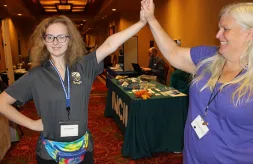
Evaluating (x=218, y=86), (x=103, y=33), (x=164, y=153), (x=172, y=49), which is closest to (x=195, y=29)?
(x=164, y=153)

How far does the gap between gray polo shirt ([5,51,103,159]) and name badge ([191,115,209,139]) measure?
0.67m

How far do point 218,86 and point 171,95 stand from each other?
194 cm

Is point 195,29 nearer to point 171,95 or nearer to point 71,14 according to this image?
point 171,95

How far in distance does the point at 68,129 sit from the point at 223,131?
34.2 inches

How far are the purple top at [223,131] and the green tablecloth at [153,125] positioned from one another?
1644 mm

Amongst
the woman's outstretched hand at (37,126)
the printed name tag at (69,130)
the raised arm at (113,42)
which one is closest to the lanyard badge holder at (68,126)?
the printed name tag at (69,130)

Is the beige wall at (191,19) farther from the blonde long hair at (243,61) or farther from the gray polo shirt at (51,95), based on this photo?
the gray polo shirt at (51,95)

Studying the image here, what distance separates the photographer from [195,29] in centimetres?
473

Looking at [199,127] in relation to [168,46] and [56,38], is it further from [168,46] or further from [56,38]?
[56,38]

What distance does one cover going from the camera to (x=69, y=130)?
1289 millimetres

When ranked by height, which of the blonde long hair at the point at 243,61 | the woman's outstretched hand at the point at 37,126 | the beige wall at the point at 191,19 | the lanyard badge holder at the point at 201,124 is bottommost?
the woman's outstretched hand at the point at 37,126

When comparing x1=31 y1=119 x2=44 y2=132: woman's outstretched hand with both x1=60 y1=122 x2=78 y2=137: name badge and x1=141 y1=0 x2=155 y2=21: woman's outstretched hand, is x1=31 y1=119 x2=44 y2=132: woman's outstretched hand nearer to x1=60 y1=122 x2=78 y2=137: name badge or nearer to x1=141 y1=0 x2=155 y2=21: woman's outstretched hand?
x1=60 y1=122 x2=78 y2=137: name badge

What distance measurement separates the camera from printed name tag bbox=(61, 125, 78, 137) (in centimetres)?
128

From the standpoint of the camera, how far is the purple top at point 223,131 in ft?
3.70
